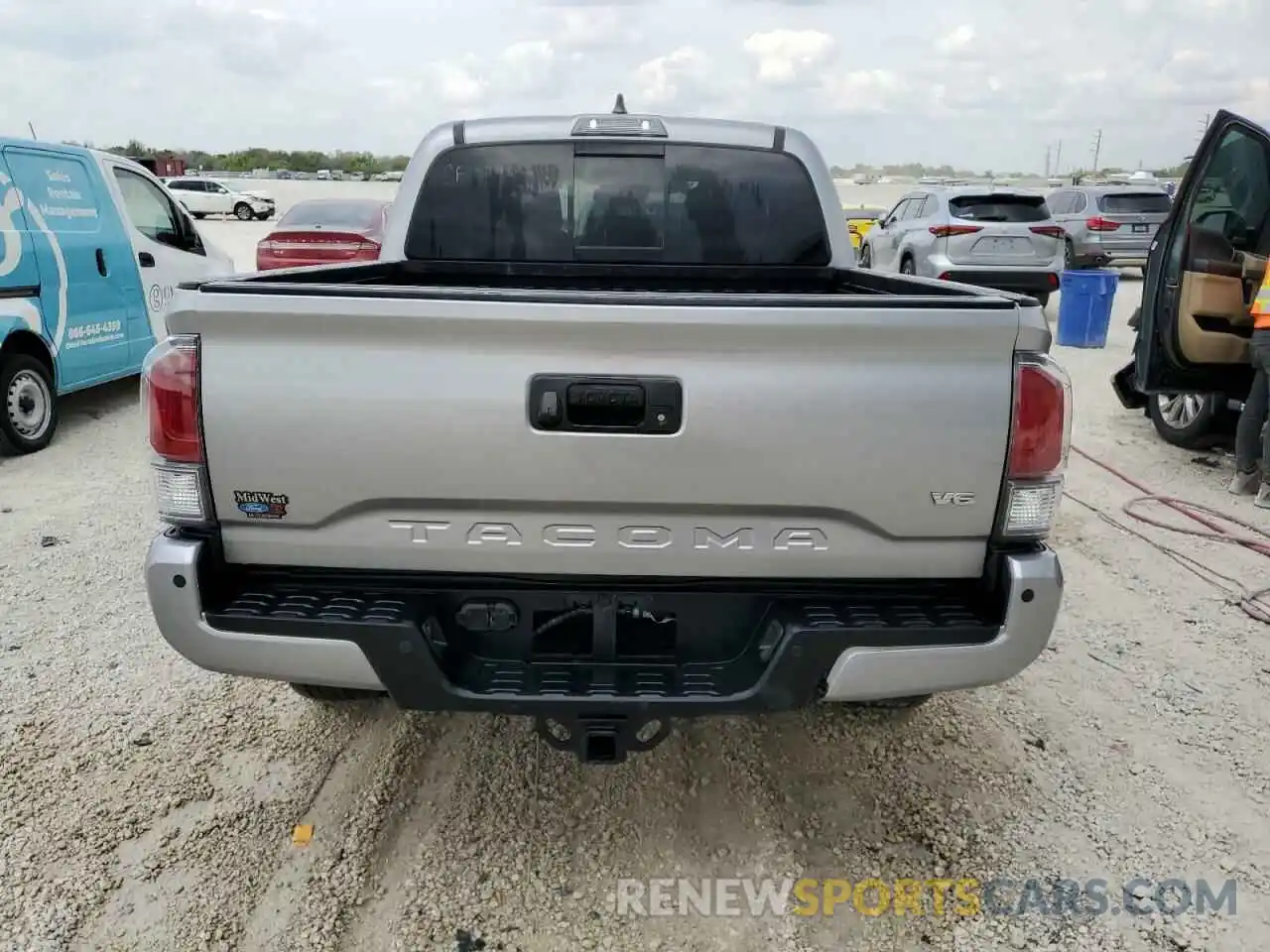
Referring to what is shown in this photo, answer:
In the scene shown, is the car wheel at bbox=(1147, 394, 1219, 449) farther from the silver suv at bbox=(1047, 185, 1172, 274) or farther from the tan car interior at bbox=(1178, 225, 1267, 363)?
the silver suv at bbox=(1047, 185, 1172, 274)

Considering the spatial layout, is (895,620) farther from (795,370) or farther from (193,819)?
(193,819)

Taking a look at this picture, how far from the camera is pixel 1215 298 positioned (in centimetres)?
621

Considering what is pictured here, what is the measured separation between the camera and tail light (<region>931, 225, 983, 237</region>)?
1314cm

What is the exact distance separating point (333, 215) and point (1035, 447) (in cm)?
1299

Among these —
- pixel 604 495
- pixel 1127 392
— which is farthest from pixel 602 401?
pixel 1127 392

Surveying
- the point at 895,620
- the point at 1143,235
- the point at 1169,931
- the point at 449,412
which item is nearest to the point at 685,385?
the point at 449,412

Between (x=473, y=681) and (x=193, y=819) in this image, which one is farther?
(x=193, y=819)

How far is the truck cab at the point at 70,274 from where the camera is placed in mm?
6492

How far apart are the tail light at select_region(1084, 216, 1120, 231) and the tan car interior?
41.6ft

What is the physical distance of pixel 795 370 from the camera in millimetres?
2182

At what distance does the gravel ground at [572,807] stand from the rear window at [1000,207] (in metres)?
10.4

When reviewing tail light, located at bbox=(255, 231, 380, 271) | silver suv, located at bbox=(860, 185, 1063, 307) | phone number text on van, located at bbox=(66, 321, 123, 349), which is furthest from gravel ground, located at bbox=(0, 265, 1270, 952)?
silver suv, located at bbox=(860, 185, 1063, 307)

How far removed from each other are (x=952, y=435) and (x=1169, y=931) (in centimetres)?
A: 152

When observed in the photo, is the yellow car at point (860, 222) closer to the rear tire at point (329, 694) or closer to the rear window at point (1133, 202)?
the rear window at point (1133, 202)
